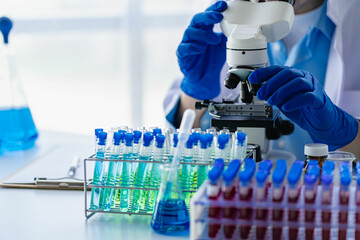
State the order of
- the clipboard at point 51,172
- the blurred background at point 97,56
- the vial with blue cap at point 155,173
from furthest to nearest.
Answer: the blurred background at point 97,56, the clipboard at point 51,172, the vial with blue cap at point 155,173

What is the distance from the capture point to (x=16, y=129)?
2018 millimetres

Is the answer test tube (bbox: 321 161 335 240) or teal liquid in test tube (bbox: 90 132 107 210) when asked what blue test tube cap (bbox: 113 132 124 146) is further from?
test tube (bbox: 321 161 335 240)

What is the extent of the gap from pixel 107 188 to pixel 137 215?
106 mm

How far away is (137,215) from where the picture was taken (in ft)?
4.28

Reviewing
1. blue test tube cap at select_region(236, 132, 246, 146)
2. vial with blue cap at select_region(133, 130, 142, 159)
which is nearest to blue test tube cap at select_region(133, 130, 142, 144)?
vial with blue cap at select_region(133, 130, 142, 159)

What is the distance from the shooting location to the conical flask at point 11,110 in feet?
6.53

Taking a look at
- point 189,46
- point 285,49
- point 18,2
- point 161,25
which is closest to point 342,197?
point 189,46

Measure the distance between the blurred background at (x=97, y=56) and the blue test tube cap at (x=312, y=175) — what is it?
2.36 meters

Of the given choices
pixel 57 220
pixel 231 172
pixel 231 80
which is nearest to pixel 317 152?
pixel 231 80

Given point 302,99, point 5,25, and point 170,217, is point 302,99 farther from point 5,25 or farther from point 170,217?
point 5,25

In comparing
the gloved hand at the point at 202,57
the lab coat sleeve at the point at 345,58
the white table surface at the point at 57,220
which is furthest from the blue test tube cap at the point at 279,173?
the lab coat sleeve at the point at 345,58

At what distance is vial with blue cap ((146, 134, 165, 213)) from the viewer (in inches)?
48.9

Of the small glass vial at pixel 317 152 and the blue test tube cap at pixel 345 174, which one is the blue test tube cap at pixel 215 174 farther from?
the small glass vial at pixel 317 152

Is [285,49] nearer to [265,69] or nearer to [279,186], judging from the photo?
[265,69]
